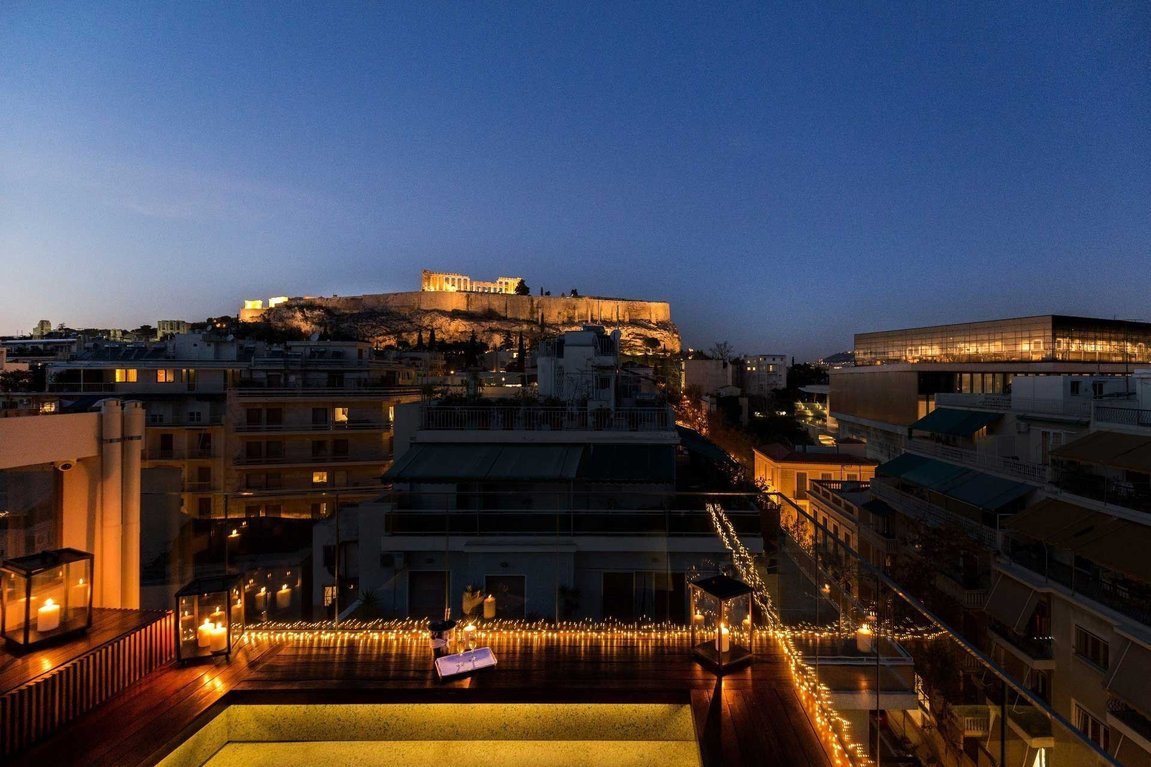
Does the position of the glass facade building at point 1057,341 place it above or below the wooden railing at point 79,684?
above

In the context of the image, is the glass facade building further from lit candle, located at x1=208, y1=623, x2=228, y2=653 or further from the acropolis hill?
the acropolis hill

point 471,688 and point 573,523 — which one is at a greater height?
point 573,523

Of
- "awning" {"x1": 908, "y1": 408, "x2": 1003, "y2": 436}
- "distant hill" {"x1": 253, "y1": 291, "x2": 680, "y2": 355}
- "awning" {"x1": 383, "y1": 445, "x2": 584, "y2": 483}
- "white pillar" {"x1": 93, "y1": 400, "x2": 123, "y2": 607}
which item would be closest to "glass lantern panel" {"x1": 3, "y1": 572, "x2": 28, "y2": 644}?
"white pillar" {"x1": 93, "y1": 400, "x2": 123, "y2": 607}

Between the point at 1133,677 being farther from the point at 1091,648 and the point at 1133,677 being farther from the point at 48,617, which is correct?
the point at 48,617

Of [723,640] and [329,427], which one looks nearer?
[723,640]

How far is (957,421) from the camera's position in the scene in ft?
54.0

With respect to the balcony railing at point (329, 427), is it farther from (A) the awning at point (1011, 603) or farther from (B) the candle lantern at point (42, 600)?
(A) the awning at point (1011, 603)

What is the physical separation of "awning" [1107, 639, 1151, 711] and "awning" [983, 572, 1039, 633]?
2.02 meters

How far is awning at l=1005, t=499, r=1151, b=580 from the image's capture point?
28.8ft

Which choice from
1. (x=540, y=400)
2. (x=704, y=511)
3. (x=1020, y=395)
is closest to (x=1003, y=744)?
(x=704, y=511)

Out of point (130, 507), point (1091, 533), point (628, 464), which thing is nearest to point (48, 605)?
point (130, 507)

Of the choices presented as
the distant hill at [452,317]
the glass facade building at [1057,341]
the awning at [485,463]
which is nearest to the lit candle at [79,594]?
the awning at [485,463]

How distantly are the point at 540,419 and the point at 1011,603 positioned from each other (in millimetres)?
10218

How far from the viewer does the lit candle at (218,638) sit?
12.4ft
